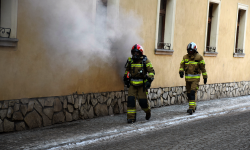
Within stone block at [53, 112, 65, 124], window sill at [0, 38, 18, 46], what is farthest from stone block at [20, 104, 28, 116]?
window sill at [0, 38, 18, 46]

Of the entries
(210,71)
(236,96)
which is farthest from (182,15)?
(236,96)

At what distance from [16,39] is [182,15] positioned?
21.6 feet

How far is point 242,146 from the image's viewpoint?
17.5 feet

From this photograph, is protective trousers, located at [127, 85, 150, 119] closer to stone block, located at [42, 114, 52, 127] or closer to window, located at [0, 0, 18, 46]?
stone block, located at [42, 114, 52, 127]

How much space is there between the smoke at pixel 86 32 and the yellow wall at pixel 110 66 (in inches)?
6.1

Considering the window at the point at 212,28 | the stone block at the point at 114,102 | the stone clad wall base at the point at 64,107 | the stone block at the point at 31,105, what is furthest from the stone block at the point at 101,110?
the window at the point at 212,28

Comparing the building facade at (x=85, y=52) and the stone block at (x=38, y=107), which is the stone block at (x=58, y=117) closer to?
the building facade at (x=85, y=52)

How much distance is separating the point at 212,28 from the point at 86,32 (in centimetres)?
726

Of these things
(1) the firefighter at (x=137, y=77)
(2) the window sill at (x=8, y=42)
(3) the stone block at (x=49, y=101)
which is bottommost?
(3) the stone block at (x=49, y=101)

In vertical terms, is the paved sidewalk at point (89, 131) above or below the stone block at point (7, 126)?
below

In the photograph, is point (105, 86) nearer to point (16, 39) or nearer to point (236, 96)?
point (16, 39)

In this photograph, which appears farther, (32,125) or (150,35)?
(150,35)

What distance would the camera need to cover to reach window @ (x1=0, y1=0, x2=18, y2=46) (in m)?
5.91

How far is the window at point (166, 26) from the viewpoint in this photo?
10281 mm
